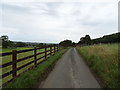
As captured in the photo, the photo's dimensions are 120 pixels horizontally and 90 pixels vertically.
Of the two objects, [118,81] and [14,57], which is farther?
[14,57]

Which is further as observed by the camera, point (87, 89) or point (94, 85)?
point (94, 85)

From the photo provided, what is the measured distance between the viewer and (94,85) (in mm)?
4496

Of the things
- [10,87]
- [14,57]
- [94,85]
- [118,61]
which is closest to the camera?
[10,87]

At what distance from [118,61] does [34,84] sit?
4.47 m

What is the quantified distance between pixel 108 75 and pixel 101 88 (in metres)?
1.04

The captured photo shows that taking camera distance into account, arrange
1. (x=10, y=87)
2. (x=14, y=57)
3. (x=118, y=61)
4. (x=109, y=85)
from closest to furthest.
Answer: (x=10, y=87), (x=109, y=85), (x=14, y=57), (x=118, y=61)

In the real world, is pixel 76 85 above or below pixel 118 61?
below

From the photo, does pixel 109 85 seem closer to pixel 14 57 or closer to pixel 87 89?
pixel 87 89

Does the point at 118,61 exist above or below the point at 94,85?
above

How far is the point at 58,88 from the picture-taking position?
163 inches

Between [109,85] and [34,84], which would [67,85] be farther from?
[109,85]

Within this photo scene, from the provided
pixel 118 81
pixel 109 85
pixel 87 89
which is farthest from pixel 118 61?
pixel 87 89

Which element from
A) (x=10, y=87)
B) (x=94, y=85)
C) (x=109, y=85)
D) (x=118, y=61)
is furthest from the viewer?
(x=118, y=61)

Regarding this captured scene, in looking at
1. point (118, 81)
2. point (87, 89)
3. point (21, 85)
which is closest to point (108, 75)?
point (118, 81)
